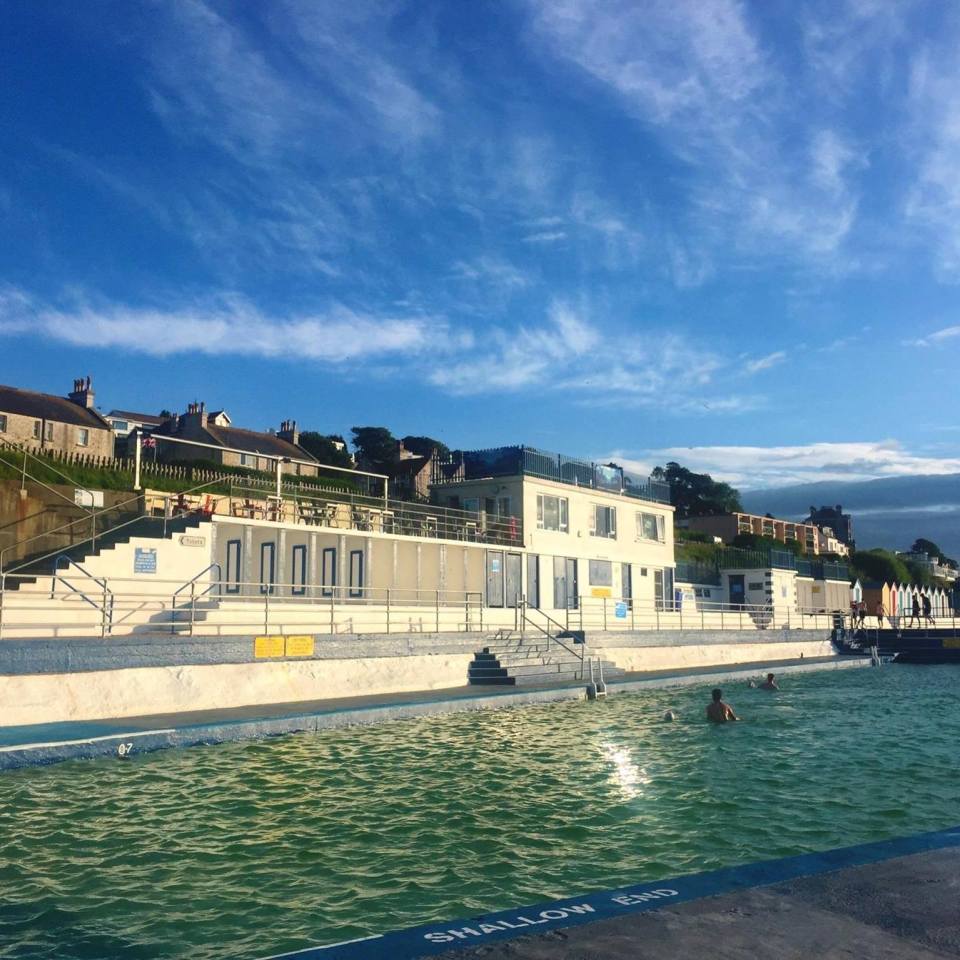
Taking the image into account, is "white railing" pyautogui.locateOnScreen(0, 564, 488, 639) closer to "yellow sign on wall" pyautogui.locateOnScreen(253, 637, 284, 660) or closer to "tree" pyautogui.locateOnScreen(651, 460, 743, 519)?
"yellow sign on wall" pyautogui.locateOnScreen(253, 637, 284, 660)

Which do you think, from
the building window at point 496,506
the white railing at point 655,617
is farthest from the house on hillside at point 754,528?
the building window at point 496,506

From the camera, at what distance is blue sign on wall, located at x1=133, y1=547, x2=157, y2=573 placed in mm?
22656

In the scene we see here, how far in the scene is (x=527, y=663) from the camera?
26734 millimetres

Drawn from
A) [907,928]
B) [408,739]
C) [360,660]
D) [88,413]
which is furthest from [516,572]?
[88,413]

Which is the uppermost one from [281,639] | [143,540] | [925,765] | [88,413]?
[88,413]

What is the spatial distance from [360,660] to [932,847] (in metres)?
16.7

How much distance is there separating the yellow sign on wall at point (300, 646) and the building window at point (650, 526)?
21.8 meters

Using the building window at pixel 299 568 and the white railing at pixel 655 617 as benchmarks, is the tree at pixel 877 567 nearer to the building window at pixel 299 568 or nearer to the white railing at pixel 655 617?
the white railing at pixel 655 617

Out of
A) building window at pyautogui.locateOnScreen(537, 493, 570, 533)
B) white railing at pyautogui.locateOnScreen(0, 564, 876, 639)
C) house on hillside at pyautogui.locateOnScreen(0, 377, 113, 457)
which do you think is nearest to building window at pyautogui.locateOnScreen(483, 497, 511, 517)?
building window at pyautogui.locateOnScreen(537, 493, 570, 533)

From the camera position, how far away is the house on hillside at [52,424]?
164ft

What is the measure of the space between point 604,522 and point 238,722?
24.0 m

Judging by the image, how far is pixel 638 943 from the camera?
5.27 metres

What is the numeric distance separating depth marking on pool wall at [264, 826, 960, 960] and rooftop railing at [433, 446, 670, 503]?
27.7 m

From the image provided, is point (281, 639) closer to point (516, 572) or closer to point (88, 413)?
point (516, 572)
